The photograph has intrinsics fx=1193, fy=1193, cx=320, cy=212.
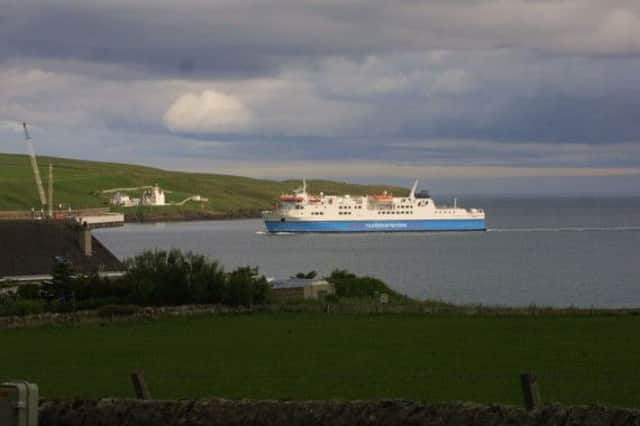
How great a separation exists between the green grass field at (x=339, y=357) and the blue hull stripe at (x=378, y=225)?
80.0 metres

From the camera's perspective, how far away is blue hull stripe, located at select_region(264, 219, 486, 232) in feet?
340

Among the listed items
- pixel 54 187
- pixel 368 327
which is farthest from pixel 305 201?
pixel 368 327

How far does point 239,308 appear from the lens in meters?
24.7

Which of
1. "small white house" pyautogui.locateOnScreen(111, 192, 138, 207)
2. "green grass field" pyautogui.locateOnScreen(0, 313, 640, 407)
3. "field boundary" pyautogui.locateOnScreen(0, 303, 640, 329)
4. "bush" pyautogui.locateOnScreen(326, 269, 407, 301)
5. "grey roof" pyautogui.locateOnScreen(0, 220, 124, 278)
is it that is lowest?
"green grass field" pyautogui.locateOnScreen(0, 313, 640, 407)

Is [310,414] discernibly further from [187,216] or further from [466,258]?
[187,216]

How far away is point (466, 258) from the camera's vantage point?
70.3m

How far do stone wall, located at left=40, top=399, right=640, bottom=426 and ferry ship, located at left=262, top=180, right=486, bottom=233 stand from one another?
94.2 metres

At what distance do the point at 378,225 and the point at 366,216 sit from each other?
154 centimetres

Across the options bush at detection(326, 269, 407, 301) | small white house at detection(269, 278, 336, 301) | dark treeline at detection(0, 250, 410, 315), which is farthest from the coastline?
dark treeline at detection(0, 250, 410, 315)

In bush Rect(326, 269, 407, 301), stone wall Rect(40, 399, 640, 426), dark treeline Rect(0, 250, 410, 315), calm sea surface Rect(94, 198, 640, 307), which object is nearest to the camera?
stone wall Rect(40, 399, 640, 426)

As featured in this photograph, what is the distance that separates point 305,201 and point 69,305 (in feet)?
261

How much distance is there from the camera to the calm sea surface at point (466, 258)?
149 feet

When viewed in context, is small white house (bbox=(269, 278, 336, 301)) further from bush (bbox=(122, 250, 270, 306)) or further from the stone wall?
the stone wall

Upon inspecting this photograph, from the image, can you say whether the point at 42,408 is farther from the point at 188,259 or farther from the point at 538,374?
the point at 188,259
